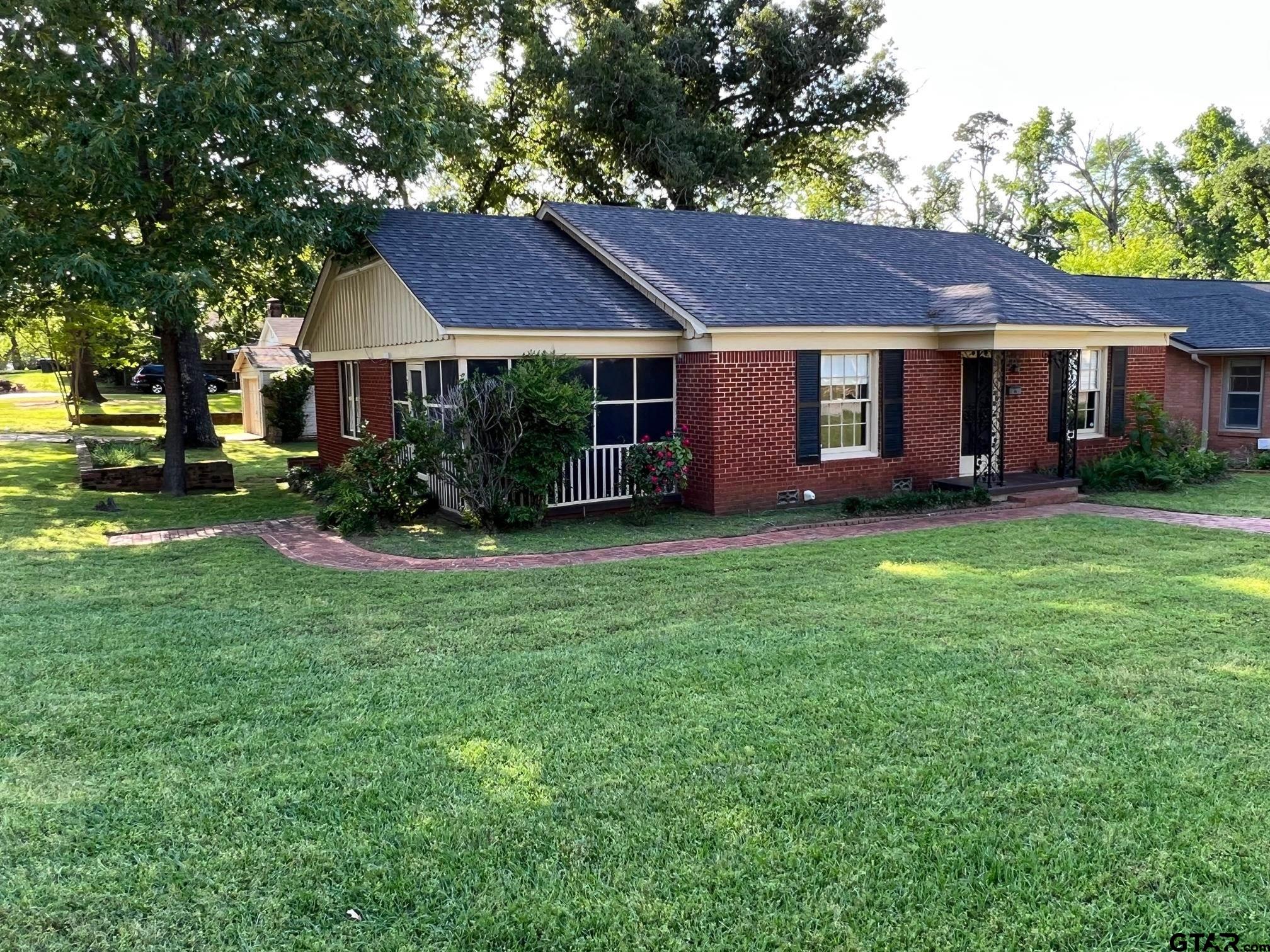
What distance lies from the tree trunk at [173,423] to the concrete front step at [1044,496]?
1324 cm

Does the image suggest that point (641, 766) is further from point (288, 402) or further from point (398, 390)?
point (288, 402)

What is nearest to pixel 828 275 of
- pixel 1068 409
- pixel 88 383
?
pixel 1068 409

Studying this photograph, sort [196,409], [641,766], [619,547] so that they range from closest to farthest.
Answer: [641,766] < [619,547] < [196,409]

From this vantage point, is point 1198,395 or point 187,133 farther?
point 1198,395

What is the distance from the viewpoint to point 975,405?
14.9 m

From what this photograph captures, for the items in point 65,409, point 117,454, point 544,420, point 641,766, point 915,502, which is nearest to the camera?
point 641,766

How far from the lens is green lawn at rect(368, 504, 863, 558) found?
10484 mm

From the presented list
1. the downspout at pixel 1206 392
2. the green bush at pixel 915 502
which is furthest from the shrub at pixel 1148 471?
the downspout at pixel 1206 392

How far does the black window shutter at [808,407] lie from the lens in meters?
13.0

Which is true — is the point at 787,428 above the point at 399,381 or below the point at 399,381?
below

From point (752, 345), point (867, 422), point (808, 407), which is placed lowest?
point (867, 422)

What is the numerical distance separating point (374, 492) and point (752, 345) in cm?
541

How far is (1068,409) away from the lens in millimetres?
15453

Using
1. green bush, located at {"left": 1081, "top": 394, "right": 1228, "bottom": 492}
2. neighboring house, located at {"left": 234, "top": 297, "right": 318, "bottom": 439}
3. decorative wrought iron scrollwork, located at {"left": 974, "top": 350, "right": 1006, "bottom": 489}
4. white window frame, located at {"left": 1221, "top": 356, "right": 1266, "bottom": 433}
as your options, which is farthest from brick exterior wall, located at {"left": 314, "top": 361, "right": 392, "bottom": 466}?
white window frame, located at {"left": 1221, "top": 356, "right": 1266, "bottom": 433}
